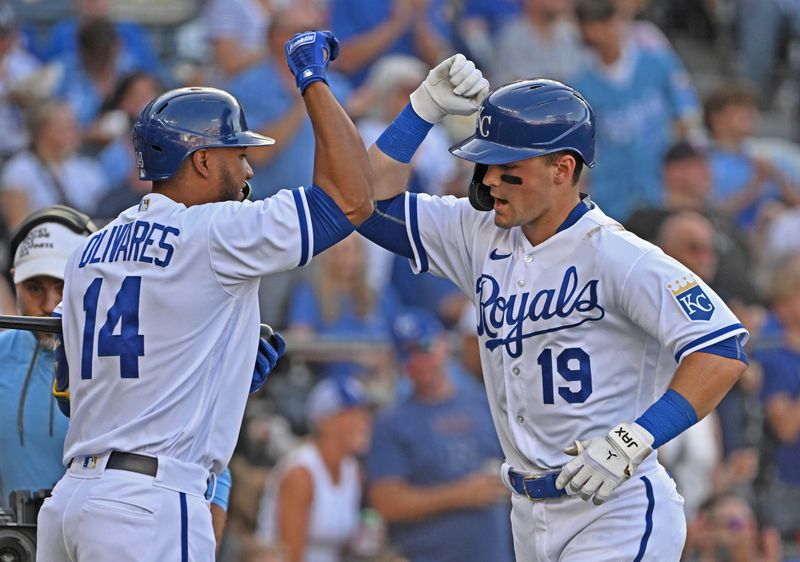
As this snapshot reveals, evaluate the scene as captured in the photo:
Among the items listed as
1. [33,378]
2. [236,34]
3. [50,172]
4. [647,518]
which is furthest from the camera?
[236,34]

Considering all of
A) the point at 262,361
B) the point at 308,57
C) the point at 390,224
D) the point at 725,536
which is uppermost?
the point at 308,57

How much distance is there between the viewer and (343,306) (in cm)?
890

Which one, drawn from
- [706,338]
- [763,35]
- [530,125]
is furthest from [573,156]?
[763,35]

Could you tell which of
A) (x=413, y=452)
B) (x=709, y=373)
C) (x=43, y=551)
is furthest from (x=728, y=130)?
(x=43, y=551)

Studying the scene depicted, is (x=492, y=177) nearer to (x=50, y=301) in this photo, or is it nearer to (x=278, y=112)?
(x=50, y=301)

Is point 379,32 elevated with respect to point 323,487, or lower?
elevated

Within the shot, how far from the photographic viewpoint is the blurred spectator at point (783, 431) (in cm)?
875

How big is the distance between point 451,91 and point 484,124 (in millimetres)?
289

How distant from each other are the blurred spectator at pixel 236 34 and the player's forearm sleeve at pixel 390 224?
469cm

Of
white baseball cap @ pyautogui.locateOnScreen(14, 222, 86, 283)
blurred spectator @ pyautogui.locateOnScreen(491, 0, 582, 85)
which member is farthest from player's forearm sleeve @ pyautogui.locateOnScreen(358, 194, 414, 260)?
blurred spectator @ pyautogui.locateOnScreen(491, 0, 582, 85)

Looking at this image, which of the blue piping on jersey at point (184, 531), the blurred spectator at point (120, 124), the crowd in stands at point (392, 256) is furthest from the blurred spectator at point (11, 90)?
the blue piping on jersey at point (184, 531)

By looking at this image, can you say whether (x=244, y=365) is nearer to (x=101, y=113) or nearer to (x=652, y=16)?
(x=101, y=113)

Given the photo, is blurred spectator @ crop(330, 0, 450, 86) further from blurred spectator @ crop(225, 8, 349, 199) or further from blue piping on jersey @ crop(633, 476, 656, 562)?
blue piping on jersey @ crop(633, 476, 656, 562)

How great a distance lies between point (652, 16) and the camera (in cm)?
1285
